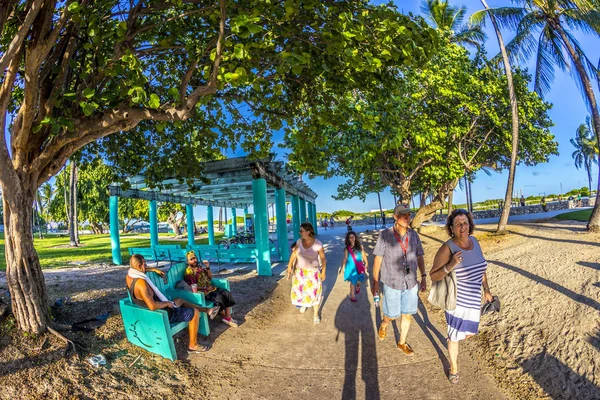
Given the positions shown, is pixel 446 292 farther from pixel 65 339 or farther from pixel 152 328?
pixel 65 339

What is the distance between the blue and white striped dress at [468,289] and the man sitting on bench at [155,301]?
9.91 feet

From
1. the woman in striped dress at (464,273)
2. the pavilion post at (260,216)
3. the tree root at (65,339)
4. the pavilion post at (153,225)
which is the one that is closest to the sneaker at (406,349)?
the woman in striped dress at (464,273)

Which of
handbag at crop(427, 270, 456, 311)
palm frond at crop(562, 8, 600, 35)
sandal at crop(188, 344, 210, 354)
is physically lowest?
sandal at crop(188, 344, 210, 354)

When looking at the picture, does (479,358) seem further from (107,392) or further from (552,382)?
(107,392)

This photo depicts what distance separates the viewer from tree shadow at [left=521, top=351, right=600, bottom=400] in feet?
10.3

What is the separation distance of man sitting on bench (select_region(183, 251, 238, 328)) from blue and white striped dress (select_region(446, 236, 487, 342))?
10.6ft

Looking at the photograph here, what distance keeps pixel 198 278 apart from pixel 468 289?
12.2 feet

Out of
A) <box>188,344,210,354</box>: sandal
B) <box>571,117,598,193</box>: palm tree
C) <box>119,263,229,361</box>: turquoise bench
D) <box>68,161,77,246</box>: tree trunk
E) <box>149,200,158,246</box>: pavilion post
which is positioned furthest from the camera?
<box>571,117,598,193</box>: palm tree

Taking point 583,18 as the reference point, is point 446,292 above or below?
below

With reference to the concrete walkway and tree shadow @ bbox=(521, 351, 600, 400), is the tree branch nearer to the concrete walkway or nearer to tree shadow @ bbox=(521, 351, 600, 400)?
the concrete walkway

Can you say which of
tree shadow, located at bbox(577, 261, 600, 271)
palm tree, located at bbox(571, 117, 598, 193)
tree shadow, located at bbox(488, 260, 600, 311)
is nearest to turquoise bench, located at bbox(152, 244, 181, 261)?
tree shadow, located at bbox(488, 260, 600, 311)

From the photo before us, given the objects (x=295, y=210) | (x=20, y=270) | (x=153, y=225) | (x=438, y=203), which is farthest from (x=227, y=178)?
(x=438, y=203)

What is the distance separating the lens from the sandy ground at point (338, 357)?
11.0 feet

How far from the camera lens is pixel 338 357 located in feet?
13.7
